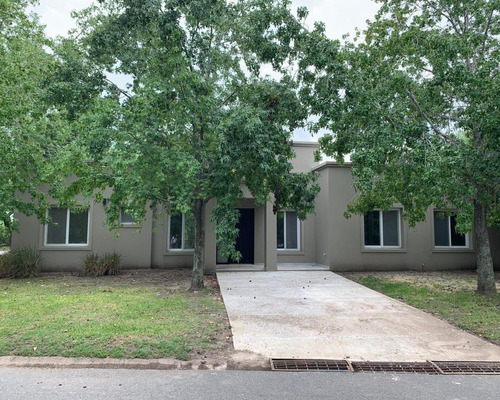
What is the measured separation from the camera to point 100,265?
1209 cm

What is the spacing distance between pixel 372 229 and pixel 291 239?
3.23 meters

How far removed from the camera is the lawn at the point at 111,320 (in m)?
5.12

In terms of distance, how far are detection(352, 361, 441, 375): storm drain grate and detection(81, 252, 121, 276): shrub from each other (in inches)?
369

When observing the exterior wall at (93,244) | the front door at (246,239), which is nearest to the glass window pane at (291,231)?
the front door at (246,239)

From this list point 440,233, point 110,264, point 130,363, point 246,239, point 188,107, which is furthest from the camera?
point 246,239

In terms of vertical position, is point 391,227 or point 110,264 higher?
point 391,227

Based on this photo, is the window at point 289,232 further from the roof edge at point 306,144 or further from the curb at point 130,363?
the curb at point 130,363

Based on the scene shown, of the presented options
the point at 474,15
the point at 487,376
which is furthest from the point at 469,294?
the point at 474,15

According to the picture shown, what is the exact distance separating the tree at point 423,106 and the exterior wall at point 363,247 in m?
3.64

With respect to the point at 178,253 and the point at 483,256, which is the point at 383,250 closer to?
the point at 483,256

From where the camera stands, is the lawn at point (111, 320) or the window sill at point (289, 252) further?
the window sill at point (289, 252)

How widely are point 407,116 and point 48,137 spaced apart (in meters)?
10.1

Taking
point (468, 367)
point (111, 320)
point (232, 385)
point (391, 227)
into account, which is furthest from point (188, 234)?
point (468, 367)

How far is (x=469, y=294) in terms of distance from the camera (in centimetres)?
923
